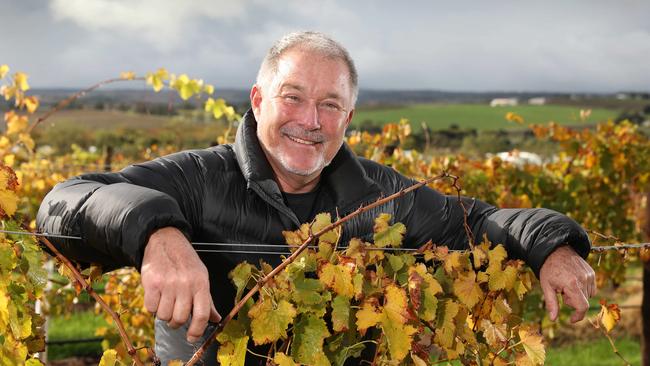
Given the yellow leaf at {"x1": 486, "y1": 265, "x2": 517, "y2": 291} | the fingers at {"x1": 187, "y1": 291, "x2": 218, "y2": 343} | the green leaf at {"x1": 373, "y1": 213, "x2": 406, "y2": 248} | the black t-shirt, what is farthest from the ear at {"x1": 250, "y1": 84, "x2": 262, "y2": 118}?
the fingers at {"x1": 187, "y1": 291, "x2": 218, "y2": 343}

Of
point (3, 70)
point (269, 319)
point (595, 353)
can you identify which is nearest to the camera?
point (269, 319)

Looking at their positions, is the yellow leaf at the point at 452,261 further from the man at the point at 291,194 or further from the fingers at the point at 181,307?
the fingers at the point at 181,307

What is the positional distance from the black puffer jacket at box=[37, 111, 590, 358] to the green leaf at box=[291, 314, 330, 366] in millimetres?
323

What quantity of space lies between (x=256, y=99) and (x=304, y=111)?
0.29 m

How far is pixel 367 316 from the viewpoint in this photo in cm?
175

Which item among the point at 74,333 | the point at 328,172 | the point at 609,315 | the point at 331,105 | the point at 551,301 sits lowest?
the point at 74,333

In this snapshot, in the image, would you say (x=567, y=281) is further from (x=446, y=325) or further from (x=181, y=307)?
(x=181, y=307)

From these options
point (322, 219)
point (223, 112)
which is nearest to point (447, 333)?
point (322, 219)

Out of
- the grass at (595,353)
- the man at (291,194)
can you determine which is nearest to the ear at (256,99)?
the man at (291,194)

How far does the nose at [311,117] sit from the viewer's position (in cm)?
255

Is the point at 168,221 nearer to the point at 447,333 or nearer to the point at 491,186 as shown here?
the point at 447,333

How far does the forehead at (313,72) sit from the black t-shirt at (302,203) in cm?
39

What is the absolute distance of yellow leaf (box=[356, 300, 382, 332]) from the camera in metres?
1.75

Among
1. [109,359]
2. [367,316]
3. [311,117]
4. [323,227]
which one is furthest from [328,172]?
[109,359]
